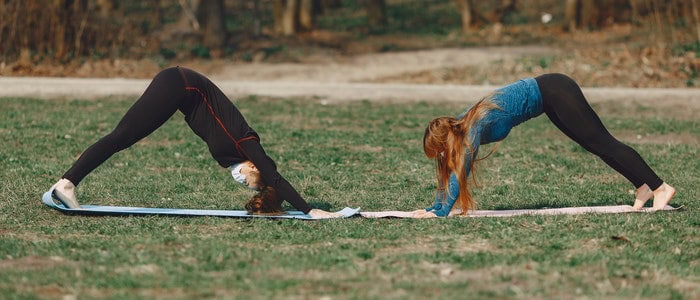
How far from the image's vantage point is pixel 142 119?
25.2 feet

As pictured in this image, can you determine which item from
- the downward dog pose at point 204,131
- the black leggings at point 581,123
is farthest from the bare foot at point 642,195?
the downward dog pose at point 204,131

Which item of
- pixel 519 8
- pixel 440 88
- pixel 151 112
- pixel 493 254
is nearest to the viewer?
pixel 493 254

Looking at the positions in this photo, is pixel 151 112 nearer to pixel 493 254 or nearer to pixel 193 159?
Result: pixel 493 254

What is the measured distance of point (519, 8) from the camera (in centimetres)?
3709

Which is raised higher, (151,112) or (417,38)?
(151,112)

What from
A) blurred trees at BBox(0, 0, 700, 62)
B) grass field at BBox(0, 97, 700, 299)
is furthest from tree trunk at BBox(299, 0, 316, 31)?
grass field at BBox(0, 97, 700, 299)

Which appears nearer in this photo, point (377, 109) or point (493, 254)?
point (493, 254)

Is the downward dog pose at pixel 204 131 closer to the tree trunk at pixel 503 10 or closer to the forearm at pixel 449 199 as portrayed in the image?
the forearm at pixel 449 199

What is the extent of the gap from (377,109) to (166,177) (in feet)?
20.4

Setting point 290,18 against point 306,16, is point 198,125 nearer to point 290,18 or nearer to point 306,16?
point 290,18

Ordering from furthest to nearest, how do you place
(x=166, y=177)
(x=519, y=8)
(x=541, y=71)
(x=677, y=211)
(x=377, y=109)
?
(x=519, y=8), (x=541, y=71), (x=377, y=109), (x=166, y=177), (x=677, y=211)

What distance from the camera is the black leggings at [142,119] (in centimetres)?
762

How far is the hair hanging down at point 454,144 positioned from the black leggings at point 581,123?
1.56ft

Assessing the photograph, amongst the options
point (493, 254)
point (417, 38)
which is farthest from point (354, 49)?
point (493, 254)
